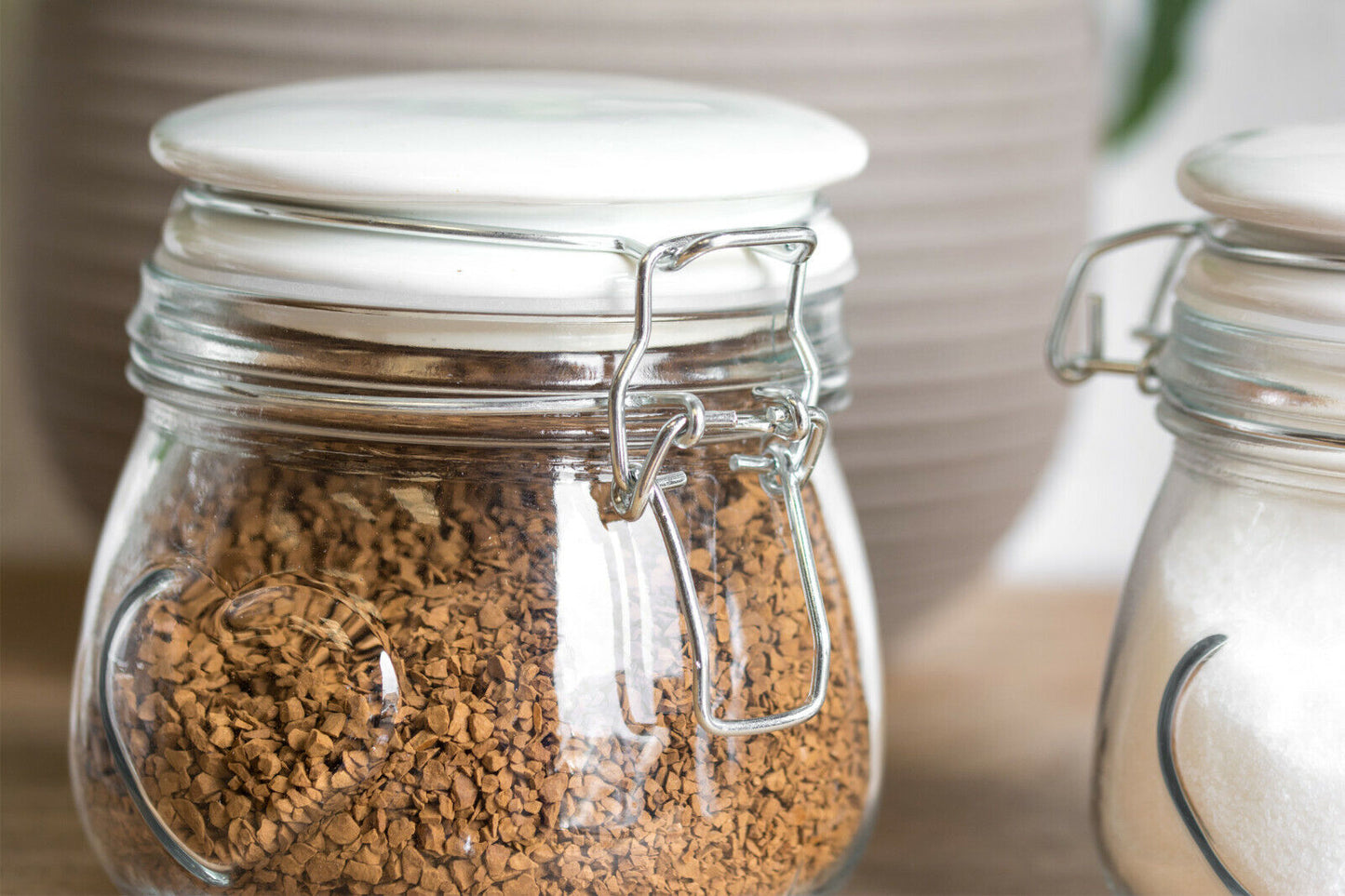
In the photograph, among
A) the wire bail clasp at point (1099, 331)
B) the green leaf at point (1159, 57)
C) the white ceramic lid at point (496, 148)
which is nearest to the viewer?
the white ceramic lid at point (496, 148)

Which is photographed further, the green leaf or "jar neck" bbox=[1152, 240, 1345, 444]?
the green leaf

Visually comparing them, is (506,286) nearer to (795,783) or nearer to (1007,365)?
(795,783)

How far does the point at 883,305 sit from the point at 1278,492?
0.61 ft

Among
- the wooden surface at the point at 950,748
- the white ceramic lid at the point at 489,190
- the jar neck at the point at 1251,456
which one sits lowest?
the wooden surface at the point at 950,748

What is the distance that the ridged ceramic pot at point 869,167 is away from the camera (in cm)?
47

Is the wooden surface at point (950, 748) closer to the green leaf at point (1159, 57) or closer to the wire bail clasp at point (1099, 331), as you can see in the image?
the wire bail clasp at point (1099, 331)

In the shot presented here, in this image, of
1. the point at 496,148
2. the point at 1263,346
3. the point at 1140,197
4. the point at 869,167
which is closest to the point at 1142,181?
the point at 1140,197

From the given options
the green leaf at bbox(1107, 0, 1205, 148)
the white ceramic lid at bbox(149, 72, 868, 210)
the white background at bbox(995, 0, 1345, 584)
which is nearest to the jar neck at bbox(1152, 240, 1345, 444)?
the white ceramic lid at bbox(149, 72, 868, 210)

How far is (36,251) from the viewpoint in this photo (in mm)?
521

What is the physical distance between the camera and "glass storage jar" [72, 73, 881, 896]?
31 centimetres

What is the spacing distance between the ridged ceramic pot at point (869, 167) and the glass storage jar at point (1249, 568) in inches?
5.6

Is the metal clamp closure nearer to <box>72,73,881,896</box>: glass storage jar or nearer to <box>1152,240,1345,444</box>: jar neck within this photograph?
<box>72,73,881,896</box>: glass storage jar

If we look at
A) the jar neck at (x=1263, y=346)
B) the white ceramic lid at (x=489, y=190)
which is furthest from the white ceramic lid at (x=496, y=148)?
the jar neck at (x=1263, y=346)

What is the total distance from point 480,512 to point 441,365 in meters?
0.04
